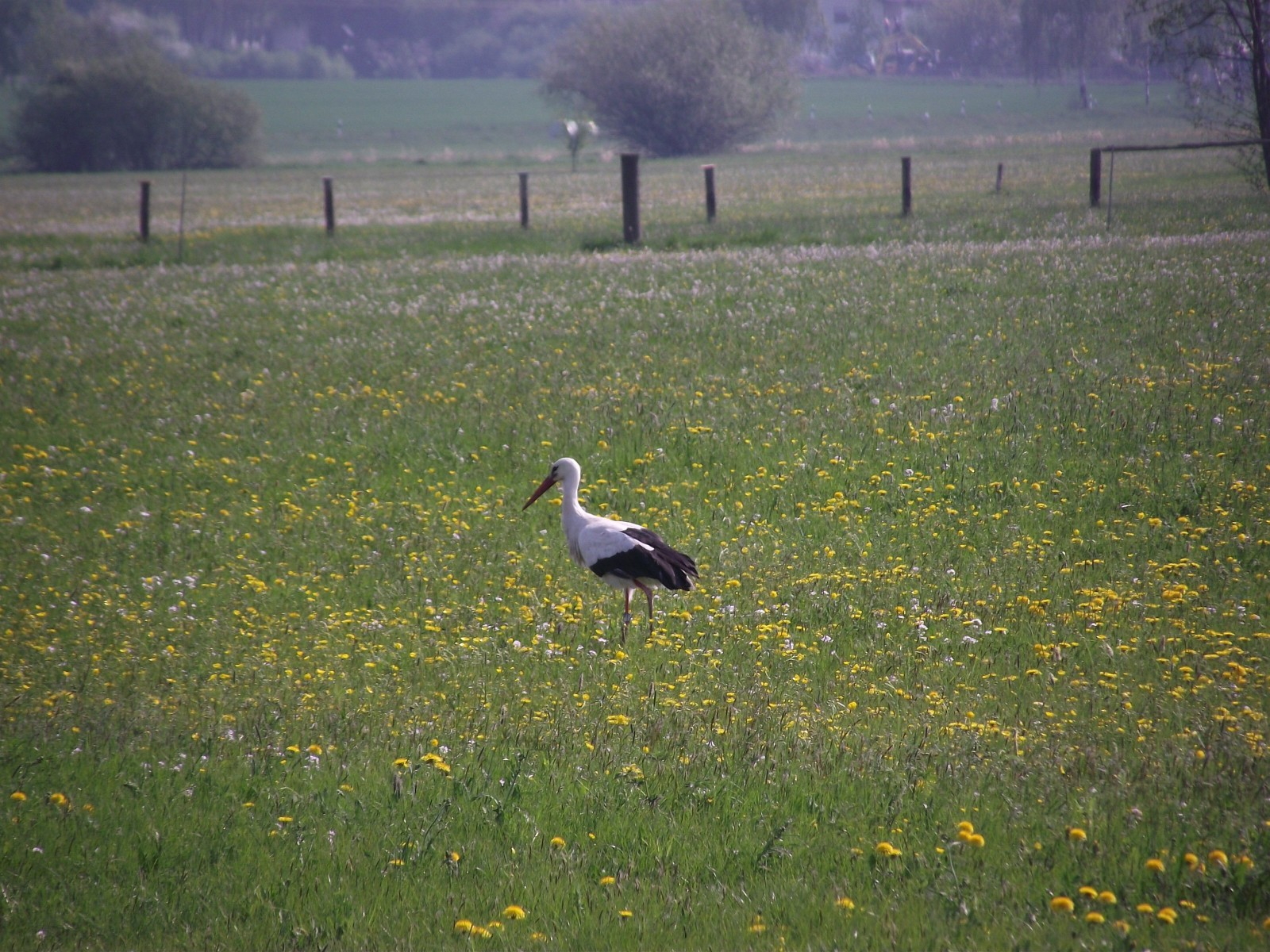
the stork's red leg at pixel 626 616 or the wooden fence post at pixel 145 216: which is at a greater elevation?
the wooden fence post at pixel 145 216

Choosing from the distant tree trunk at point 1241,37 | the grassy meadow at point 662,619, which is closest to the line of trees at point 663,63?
the distant tree trunk at point 1241,37

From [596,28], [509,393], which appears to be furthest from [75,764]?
[596,28]

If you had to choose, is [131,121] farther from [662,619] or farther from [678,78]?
[662,619]

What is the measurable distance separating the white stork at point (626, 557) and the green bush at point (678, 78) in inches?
2743

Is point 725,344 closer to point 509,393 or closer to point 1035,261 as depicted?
point 509,393

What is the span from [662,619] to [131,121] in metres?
77.3

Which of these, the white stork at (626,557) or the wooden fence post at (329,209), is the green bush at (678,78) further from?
the white stork at (626,557)

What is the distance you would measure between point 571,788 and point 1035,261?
1542 cm

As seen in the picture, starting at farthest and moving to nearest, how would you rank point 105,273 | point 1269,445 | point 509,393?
point 105,273, point 509,393, point 1269,445

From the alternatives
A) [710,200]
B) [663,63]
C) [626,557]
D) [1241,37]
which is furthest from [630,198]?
[663,63]

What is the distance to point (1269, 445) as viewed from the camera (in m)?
9.66

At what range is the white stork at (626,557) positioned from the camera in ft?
24.3

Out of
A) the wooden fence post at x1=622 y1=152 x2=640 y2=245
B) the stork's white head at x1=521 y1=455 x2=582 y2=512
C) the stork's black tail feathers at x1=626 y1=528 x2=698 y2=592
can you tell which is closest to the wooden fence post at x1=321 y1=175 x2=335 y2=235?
the wooden fence post at x1=622 y1=152 x2=640 y2=245

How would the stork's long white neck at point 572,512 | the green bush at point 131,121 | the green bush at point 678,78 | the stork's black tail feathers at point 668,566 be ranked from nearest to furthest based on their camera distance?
the stork's black tail feathers at point 668,566, the stork's long white neck at point 572,512, the green bush at point 131,121, the green bush at point 678,78
